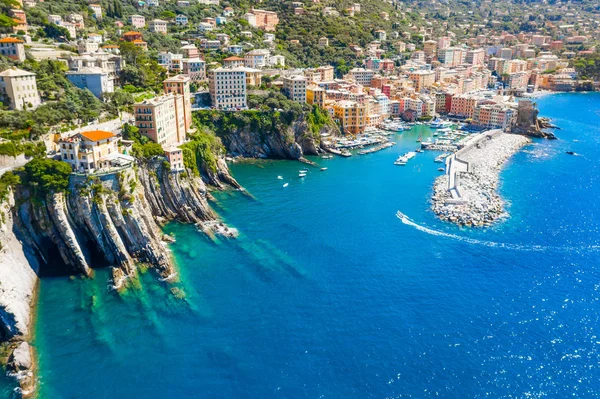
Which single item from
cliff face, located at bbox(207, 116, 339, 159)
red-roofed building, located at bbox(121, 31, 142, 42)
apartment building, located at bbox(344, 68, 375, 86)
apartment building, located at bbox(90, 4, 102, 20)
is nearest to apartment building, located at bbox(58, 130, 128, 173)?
cliff face, located at bbox(207, 116, 339, 159)

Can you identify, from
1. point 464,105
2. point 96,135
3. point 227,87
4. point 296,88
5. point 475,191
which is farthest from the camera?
point 464,105

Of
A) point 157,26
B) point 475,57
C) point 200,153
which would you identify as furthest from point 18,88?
point 475,57

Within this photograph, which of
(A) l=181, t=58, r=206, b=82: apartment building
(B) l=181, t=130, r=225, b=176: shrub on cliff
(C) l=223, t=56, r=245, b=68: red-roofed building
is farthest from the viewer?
(C) l=223, t=56, r=245, b=68: red-roofed building

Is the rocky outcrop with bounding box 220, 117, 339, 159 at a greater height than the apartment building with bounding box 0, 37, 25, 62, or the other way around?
the apartment building with bounding box 0, 37, 25, 62

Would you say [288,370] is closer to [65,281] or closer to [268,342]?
[268,342]

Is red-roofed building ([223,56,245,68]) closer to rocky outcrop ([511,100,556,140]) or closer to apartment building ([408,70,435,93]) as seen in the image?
apartment building ([408,70,435,93])

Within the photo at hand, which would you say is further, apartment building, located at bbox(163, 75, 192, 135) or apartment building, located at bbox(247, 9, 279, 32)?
apartment building, located at bbox(247, 9, 279, 32)

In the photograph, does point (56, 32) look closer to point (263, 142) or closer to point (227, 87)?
point (227, 87)

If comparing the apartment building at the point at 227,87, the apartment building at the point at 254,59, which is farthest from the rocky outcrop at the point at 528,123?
the apartment building at the point at 227,87
